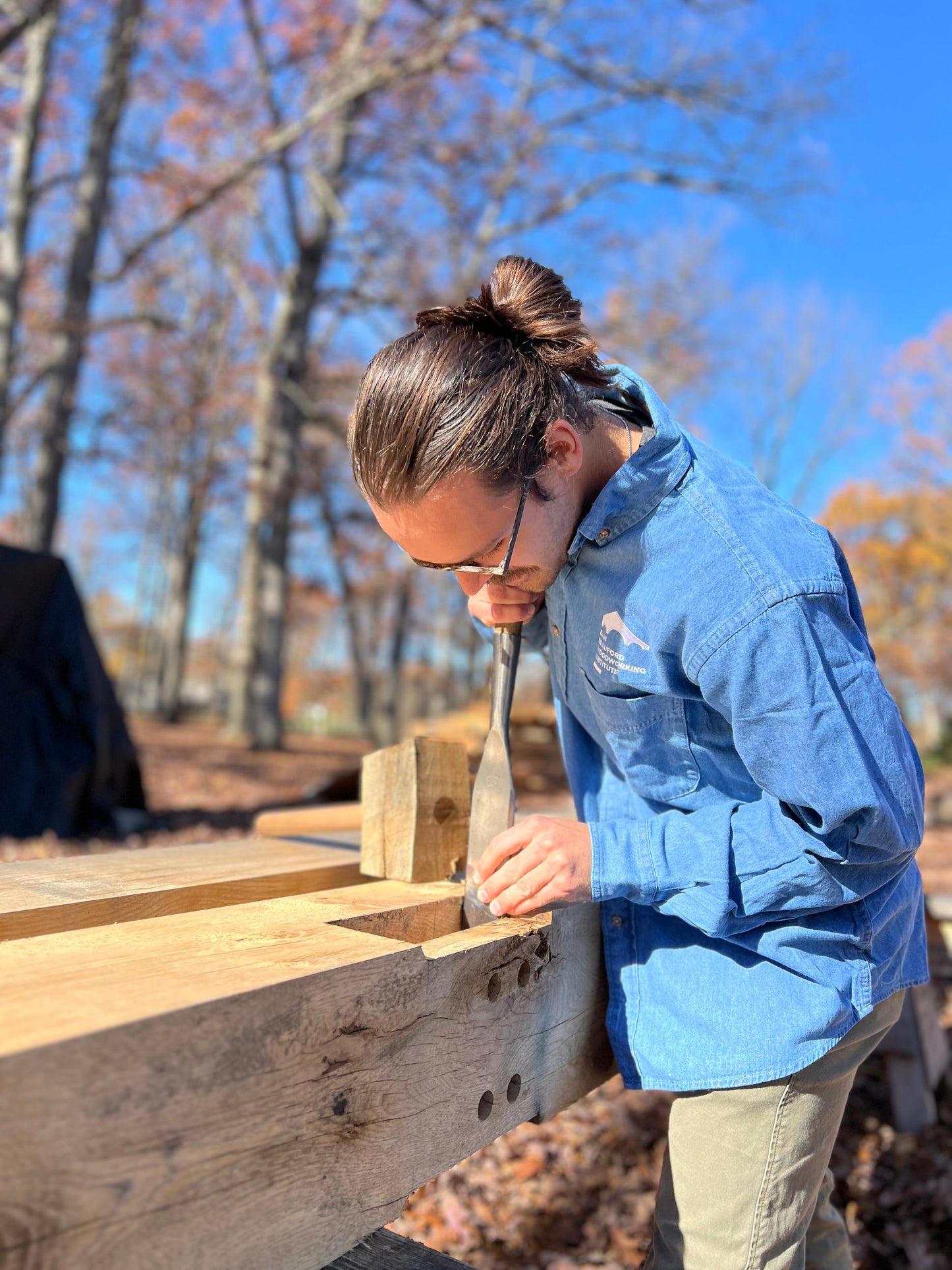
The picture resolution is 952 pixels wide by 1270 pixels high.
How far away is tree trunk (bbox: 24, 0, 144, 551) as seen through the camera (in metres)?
7.65

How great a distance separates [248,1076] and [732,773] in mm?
903

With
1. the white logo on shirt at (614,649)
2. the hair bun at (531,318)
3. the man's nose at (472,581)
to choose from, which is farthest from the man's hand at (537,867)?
the hair bun at (531,318)

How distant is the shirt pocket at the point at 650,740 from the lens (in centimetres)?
151

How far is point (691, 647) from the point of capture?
1354 mm

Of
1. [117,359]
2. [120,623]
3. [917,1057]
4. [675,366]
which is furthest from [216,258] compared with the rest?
[120,623]

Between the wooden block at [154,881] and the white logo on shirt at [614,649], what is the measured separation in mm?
690

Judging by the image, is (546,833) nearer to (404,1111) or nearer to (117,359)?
(404,1111)

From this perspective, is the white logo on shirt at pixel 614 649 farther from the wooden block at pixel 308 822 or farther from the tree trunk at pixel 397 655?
the tree trunk at pixel 397 655

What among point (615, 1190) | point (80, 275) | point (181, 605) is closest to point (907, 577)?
point (181, 605)

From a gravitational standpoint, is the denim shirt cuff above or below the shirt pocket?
below

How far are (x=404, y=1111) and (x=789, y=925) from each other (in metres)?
0.66

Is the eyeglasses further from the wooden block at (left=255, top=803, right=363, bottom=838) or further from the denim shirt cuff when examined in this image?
the wooden block at (left=255, top=803, right=363, bottom=838)

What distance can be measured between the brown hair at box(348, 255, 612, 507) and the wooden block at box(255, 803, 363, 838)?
3.41ft


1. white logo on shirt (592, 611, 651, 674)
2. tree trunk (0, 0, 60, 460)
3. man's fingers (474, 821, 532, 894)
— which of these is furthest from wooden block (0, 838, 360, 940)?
tree trunk (0, 0, 60, 460)
